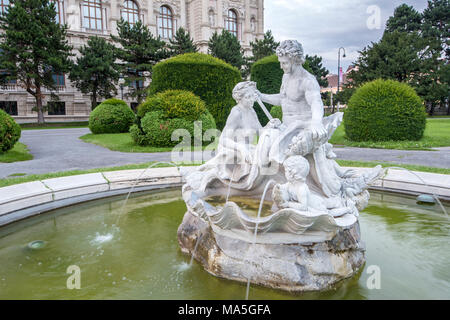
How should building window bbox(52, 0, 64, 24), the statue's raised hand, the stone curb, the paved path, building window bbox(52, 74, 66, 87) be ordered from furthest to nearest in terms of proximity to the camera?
1. building window bbox(52, 74, 66, 87)
2. building window bbox(52, 0, 64, 24)
3. the paved path
4. the stone curb
5. the statue's raised hand

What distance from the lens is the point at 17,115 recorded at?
34.1m

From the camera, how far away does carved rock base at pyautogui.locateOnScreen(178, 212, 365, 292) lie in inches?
112

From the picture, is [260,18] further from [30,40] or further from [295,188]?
[295,188]

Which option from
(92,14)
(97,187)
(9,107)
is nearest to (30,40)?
(9,107)

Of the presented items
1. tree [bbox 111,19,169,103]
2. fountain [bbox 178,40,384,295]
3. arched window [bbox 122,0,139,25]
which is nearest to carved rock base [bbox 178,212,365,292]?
fountain [bbox 178,40,384,295]

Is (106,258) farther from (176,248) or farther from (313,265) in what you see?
(313,265)

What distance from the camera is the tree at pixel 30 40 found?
27.2 metres

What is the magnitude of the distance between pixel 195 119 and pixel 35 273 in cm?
1092

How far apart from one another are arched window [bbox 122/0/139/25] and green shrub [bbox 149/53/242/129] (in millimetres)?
29452

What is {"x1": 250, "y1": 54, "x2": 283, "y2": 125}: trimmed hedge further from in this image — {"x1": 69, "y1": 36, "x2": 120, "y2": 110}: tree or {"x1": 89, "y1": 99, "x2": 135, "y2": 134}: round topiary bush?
{"x1": 69, "y1": 36, "x2": 120, "y2": 110}: tree

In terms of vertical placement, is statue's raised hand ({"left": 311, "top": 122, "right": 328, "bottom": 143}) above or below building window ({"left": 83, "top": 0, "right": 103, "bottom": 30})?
Result: below

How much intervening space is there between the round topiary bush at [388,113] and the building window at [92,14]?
117 feet

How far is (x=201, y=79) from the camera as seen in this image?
16.4 metres
